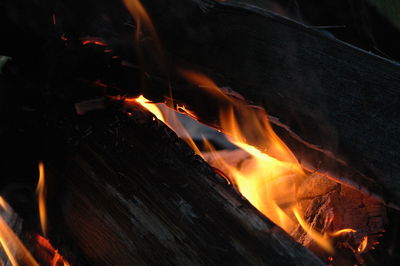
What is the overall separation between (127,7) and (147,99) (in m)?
0.35

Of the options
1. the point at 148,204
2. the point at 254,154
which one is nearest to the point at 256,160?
the point at 254,154

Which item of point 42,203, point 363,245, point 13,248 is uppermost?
point 42,203

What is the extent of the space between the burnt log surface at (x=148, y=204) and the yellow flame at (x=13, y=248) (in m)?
0.47

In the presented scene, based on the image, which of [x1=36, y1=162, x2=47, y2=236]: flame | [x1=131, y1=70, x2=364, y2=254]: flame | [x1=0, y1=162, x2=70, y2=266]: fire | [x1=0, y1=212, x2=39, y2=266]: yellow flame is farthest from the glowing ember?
[x1=0, y1=212, x2=39, y2=266]: yellow flame

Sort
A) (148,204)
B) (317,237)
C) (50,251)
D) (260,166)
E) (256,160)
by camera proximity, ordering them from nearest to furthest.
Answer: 1. (148,204)
2. (317,237)
3. (50,251)
4. (260,166)
5. (256,160)

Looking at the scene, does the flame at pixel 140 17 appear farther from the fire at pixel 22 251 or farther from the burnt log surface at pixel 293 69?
the fire at pixel 22 251

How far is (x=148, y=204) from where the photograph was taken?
→ 1.49 m

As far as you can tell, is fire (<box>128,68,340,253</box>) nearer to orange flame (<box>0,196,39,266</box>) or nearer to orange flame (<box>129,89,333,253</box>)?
orange flame (<box>129,89,333,253</box>)

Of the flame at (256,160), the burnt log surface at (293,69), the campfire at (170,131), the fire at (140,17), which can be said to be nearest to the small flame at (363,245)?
the flame at (256,160)

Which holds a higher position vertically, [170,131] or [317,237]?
[170,131]

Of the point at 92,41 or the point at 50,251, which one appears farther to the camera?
the point at 50,251

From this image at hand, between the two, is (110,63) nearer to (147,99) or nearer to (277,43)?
(147,99)

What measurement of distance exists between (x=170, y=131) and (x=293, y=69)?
0.51 metres

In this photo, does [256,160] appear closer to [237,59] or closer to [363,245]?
[363,245]
